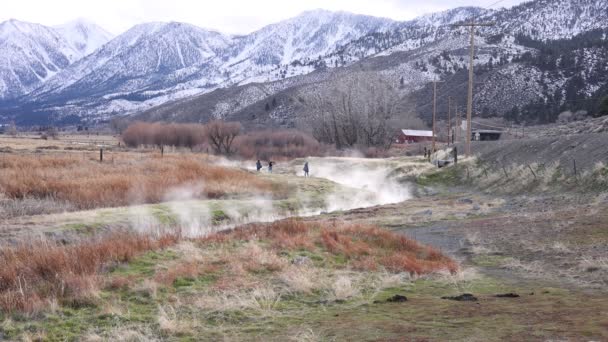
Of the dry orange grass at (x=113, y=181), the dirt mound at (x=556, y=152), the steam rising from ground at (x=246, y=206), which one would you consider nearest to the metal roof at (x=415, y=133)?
the steam rising from ground at (x=246, y=206)

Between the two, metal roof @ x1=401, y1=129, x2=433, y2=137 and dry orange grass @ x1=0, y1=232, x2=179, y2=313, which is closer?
dry orange grass @ x1=0, y1=232, x2=179, y2=313

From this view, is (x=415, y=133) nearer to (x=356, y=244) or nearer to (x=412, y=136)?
(x=412, y=136)

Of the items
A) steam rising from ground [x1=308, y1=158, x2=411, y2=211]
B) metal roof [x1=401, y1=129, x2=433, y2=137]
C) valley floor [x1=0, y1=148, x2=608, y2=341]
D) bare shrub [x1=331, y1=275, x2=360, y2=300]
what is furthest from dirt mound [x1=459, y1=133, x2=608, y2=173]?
Answer: metal roof [x1=401, y1=129, x2=433, y2=137]

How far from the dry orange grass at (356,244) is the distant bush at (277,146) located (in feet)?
208

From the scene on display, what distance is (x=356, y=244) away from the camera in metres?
17.8

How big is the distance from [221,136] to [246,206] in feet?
185

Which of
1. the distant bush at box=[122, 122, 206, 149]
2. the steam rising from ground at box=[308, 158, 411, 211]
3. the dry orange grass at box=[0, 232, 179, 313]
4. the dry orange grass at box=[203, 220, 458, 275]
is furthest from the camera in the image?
the distant bush at box=[122, 122, 206, 149]

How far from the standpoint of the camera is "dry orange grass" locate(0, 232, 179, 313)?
11062mm

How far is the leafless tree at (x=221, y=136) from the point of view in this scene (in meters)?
89.6


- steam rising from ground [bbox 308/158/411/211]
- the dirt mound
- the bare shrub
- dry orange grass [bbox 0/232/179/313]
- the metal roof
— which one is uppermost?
the dirt mound

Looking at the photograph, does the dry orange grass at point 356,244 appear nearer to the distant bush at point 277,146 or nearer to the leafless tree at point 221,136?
the distant bush at point 277,146

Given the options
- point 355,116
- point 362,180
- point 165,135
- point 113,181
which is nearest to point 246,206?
point 113,181

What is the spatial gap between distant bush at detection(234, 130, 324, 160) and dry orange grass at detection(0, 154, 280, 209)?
3995 centimetres

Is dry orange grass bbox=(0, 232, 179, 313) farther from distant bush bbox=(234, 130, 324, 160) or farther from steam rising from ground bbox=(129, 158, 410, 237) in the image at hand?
distant bush bbox=(234, 130, 324, 160)
